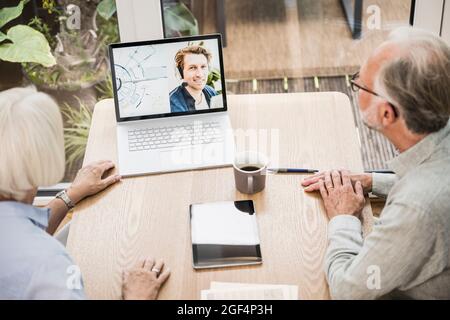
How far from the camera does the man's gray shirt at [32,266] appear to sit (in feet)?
4.12

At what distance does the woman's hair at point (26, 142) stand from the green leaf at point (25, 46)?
3.02 ft

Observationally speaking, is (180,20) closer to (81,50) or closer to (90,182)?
(81,50)

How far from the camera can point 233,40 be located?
2.81 metres

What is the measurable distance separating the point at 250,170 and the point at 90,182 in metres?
0.44

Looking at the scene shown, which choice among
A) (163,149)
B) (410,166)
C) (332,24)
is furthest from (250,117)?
(332,24)

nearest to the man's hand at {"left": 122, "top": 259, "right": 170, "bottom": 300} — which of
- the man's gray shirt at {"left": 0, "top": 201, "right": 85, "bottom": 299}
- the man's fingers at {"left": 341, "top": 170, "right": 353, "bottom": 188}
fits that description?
the man's gray shirt at {"left": 0, "top": 201, "right": 85, "bottom": 299}

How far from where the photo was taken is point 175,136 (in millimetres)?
1786

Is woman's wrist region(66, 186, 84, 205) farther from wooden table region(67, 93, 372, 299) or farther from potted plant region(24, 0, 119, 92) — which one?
potted plant region(24, 0, 119, 92)

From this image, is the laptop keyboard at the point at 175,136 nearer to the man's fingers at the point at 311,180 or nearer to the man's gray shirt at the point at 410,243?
the man's fingers at the point at 311,180

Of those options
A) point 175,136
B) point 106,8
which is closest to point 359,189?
point 175,136

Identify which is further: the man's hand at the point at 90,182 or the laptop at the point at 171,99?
the laptop at the point at 171,99

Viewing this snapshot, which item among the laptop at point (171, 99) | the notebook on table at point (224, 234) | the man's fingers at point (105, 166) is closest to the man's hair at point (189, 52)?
the laptop at point (171, 99)

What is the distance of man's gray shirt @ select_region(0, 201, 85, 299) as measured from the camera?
126 cm
